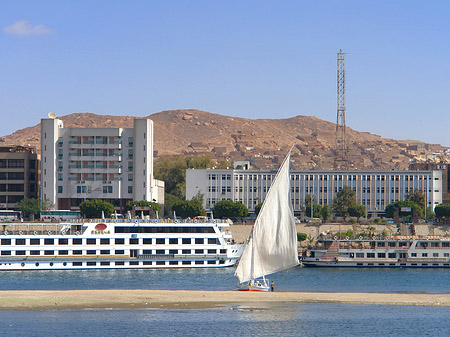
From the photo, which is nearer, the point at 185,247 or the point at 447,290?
the point at 447,290

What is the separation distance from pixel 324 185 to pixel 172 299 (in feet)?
397

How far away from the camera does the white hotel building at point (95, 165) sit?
6373 inches

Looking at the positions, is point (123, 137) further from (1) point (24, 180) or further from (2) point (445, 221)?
(2) point (445, 221)

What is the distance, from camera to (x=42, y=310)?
61.9 m

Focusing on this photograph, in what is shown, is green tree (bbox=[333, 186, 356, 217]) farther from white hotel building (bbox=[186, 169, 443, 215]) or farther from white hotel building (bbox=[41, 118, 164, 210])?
white hotel building (bbox=[41, 118, 164, 210])

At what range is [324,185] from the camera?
186000 millimetres

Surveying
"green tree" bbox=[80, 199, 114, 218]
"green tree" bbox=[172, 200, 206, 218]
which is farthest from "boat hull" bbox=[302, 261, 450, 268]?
"green tree" bbox=[80, 199, 114, 218]

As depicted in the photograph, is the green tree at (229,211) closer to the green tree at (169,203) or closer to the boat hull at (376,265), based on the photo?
the green tree at (169,203)

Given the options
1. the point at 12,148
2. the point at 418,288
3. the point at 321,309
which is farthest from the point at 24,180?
the point at 321,309

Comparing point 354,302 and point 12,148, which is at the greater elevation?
point 12,148

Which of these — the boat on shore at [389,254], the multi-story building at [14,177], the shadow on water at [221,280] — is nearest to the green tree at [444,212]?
the boat on shore at [389,254]

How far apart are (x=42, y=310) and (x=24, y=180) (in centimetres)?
10756

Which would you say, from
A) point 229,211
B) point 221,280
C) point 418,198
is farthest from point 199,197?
point 221,280

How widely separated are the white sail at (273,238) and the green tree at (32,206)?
91.1 metres
